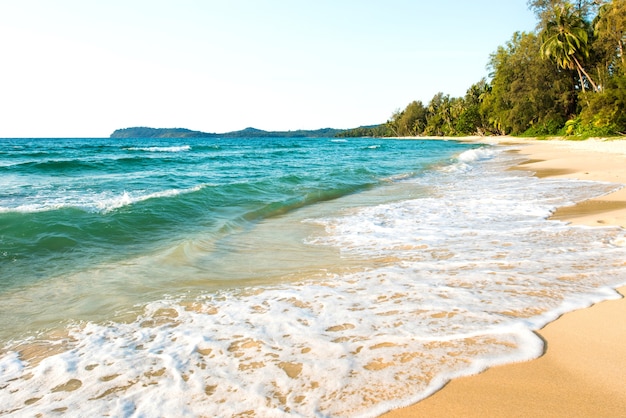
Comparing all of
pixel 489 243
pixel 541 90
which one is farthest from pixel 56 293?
pixel 541 90

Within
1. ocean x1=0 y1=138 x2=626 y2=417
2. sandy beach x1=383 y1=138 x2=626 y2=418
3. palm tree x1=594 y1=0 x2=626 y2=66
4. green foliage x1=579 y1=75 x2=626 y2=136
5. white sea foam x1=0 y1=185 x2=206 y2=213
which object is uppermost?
palm tree x1=594 y1=0 x2=626 y2=66

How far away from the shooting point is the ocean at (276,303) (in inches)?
98.8

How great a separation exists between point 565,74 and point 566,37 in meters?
9.03

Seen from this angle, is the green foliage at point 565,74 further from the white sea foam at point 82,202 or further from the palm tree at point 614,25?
the white sea foam at point 82,202

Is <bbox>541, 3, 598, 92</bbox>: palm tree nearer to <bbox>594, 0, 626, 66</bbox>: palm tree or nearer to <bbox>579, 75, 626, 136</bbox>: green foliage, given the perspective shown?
<bbox>594, 0, 626, 66</bbox>: palm tree

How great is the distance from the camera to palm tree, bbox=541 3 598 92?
42406 mm

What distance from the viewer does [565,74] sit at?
50.1m

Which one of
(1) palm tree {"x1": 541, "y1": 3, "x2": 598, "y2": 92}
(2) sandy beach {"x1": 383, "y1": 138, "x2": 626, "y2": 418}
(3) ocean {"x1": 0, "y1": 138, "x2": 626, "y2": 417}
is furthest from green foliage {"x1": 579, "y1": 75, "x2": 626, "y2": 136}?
(2) sandy beach {"x1": 383, "y1": 138, "x2": 626, "y2": 418}

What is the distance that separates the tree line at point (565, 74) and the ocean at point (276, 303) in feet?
93.8

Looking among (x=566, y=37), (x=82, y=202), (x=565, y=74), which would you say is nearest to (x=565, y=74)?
(x=565, y=74)

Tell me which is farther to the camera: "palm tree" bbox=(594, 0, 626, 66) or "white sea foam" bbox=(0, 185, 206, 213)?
"palm tree" bbox=(594, 0, 626, 66)

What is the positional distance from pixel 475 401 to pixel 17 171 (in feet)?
76.2

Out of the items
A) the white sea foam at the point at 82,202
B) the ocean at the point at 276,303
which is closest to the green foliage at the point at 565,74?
the ocean at the point at 276,303

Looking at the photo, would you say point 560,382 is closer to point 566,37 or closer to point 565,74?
point 566,37
